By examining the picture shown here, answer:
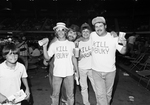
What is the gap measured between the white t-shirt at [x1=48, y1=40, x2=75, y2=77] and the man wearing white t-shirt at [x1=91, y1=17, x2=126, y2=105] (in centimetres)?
54

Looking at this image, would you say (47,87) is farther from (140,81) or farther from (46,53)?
(140,81)

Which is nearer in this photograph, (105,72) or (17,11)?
(105,72)

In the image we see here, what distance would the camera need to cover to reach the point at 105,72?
9.61 feet

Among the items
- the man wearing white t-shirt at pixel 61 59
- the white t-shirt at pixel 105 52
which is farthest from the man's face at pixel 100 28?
the man wearing white t-shirt at pixel 61 59

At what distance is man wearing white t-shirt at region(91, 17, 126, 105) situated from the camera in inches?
113

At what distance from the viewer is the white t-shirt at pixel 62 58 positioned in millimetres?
2953

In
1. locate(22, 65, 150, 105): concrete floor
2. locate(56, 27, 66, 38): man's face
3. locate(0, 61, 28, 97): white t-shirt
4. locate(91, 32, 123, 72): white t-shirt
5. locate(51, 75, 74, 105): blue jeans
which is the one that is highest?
locate(56, 27, 66, 38): man's face

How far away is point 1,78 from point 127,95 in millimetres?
3951

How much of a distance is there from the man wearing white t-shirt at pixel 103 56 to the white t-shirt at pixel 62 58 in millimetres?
540

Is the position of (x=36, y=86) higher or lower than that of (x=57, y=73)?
lower

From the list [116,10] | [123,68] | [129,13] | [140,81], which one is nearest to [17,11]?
[116,10]

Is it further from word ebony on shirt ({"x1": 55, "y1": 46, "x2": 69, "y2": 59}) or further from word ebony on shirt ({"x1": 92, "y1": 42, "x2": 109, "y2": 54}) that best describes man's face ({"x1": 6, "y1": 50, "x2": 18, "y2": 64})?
word ebony on shirt ({"x1": 92, "y1": 42, "x2": 109, "y2": 54})

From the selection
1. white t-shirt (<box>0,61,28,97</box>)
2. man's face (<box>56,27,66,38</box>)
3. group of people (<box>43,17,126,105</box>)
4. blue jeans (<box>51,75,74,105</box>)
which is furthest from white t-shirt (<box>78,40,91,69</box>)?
white t-shirt (<box>0,61,28,97</box>)

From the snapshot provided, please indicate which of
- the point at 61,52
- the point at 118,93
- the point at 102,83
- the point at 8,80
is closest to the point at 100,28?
the point at 61,52
